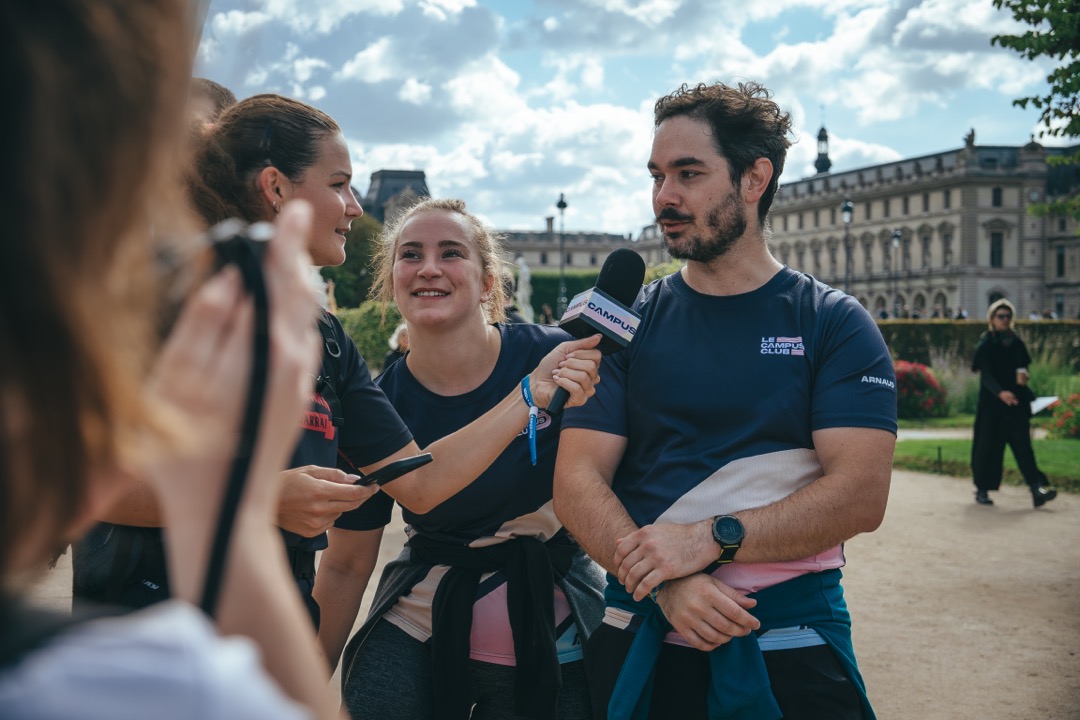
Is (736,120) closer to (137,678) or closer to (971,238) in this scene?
(137,678)

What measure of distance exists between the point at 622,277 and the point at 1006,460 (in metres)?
13.2

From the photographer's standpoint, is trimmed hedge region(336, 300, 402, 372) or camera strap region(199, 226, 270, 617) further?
trimmed hedge region(336, 300, 402, 372)

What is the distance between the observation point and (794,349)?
2951mm

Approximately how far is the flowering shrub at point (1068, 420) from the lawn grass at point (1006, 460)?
78 centimetres

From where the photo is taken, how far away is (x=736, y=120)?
10.6 ft

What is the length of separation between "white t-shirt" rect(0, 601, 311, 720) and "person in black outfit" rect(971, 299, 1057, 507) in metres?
12.0

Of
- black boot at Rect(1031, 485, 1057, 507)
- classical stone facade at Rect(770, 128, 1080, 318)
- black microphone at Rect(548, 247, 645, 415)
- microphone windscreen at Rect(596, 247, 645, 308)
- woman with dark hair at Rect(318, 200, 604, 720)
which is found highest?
classical stone facade at Rect(770, 128, 1080, 318)

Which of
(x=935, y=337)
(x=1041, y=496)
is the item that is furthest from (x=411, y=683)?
(x=935, y=337)

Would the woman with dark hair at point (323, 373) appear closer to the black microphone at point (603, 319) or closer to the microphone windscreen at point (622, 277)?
the black microphone at point (603, 319)

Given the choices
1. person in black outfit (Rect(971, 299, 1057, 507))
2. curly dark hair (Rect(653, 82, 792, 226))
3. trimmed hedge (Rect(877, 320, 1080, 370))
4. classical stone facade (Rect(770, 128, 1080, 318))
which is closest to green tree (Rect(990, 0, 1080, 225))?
person in black outfit (Rect(971, 299, 1057, 507))

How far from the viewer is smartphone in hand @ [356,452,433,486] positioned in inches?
92.0

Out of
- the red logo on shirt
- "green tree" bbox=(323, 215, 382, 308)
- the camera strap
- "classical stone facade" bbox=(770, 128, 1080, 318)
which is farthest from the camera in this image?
"classical stone facade" bbox=(770, 128, 1080, 318)

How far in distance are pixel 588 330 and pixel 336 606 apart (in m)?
1.38

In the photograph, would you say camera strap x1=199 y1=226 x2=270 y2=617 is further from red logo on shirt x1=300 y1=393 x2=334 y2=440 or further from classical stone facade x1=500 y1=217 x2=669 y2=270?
classical stone facade x1=500 y1=217 x2=669 y2=270
